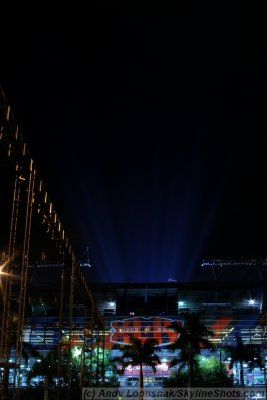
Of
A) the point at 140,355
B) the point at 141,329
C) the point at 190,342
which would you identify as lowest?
the point at 140,355

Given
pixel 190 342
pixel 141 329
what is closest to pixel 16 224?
pixel 190 342

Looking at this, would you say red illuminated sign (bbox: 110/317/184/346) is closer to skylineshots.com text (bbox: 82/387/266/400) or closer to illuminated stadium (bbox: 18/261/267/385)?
illuminated stadium (bbox: 18/261/267/385)

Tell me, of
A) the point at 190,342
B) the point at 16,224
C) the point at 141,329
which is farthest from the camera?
the point at 141,329

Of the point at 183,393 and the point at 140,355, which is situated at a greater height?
the point at 140,355

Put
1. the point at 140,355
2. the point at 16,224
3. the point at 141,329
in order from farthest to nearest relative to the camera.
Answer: the point at 141,329 → the point at 140,355 → the point at 16,224

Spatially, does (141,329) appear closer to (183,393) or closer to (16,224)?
(183,393)

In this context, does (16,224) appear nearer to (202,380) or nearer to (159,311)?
(202,380)

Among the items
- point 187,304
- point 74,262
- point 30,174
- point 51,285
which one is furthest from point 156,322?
point 30,174

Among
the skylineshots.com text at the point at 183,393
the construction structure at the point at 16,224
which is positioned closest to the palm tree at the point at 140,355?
the skylineshots.com text at the point at 183,393

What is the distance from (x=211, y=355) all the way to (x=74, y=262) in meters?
56.2

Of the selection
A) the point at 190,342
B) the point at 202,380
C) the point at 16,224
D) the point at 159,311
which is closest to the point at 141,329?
the point at 159,311

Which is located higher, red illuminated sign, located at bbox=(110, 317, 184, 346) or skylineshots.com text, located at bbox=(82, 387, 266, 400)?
red illuminated sign, located at bbox=(110, 317, 184, 346)

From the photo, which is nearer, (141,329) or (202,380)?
(202,380)

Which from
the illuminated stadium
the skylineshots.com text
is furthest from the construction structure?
the illuminated stadium
